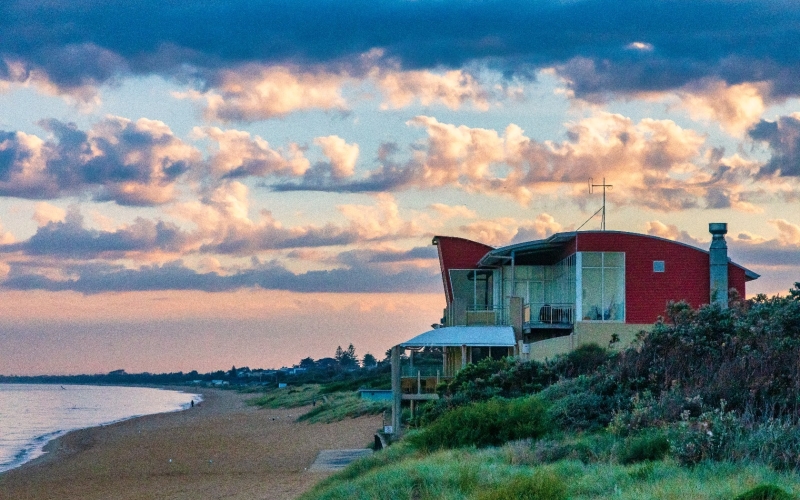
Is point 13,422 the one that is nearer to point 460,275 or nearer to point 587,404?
point 460,275

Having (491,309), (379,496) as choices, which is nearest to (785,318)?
(379,496)

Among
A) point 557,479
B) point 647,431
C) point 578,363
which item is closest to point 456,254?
point 578,363

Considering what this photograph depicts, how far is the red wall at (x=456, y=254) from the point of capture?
37.8 m

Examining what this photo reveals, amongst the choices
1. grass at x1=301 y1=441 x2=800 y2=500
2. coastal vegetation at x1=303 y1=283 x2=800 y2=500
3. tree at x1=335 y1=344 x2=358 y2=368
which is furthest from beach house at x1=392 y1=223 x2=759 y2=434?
tree at x1=335 y1=344 x2=358 y2=368

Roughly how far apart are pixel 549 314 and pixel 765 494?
74.1 feet

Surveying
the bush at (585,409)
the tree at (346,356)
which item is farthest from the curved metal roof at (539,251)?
the tree at (346,356)

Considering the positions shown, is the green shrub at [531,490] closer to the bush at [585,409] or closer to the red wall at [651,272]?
the bush at [585,409]

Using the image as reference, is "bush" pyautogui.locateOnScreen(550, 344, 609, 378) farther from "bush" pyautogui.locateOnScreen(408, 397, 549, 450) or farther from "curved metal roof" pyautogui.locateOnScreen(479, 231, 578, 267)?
"curved metal roof" pyautogui.locateOnScreen(479, 231, 578, 267)

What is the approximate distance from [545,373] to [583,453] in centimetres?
922

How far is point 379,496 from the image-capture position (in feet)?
40.7

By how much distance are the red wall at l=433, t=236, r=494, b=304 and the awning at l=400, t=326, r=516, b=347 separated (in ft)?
21.9

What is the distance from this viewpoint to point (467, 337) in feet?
97.9

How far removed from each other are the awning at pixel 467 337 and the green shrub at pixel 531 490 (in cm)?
1720

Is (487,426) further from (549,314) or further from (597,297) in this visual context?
(549,314)
